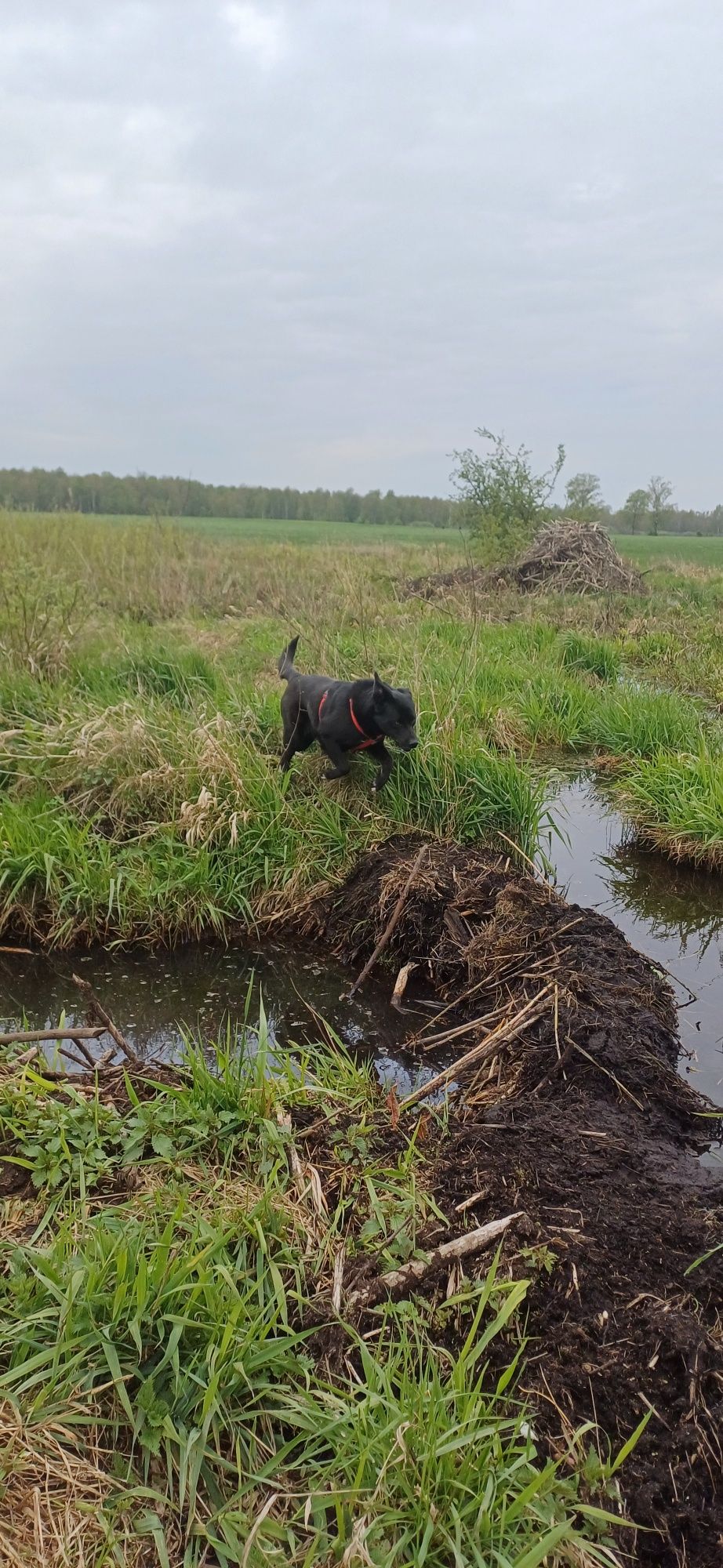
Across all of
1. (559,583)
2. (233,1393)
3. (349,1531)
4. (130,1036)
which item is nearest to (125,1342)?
(233,1393)

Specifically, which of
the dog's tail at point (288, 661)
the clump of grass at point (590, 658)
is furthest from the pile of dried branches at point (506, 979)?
the clump of grass at point (590, 658)

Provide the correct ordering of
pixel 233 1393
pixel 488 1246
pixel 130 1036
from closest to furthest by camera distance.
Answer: pixel 233 1393, pixel 488 1246, pixel 130 1036

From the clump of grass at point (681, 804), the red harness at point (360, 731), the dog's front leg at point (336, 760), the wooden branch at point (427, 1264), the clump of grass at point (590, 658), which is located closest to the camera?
the wooden branch at point (427, 1264)

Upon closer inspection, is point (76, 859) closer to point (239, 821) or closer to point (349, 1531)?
point (239, 821)

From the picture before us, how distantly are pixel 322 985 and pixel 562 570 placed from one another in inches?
440

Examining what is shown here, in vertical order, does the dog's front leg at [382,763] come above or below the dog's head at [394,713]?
below

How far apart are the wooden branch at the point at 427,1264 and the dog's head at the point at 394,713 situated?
9.65 ft

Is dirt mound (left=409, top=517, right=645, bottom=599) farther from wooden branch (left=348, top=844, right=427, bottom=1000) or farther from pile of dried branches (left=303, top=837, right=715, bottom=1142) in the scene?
wooden branch (left=348, top=844, right=427, bottom=1000)

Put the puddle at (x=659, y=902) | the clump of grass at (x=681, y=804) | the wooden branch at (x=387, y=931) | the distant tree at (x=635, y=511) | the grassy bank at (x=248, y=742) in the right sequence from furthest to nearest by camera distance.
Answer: the distant tree at (x=635, y=511)
the clump of grass at (x=681, y=804)
the grassy bank at (x=248, y=742)
the wooden branch at (x=387, y=931)
the puddle at (x=659, y=902)

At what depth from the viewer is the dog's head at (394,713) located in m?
4.60

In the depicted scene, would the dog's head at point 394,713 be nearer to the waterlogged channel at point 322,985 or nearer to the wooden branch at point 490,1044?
the waterlogged channel at point 322,985

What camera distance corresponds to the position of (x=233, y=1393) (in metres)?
1.65

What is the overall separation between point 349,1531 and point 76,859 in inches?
140

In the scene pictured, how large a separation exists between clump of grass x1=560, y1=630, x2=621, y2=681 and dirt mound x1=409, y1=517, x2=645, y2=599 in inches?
177
